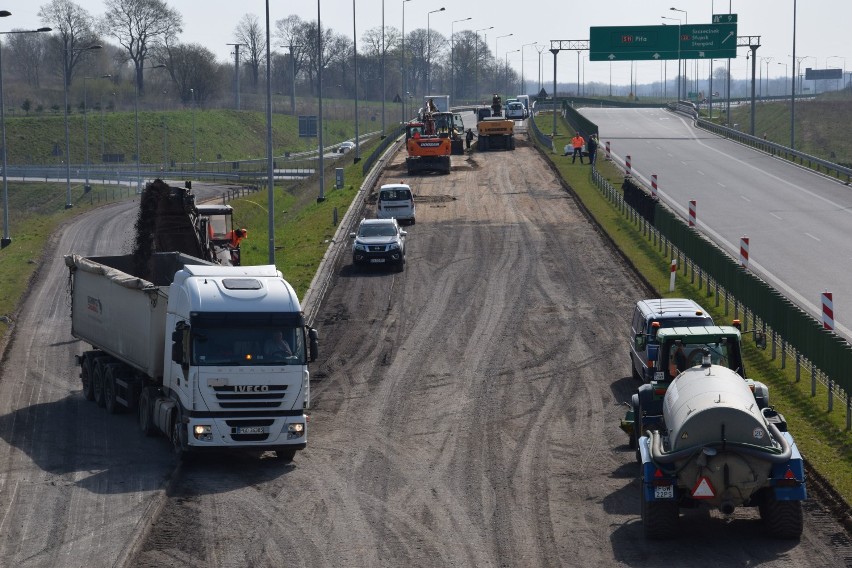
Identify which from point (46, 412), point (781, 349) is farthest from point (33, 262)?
point (781, 349)

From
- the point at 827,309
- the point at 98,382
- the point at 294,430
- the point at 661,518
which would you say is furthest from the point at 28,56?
Result: the point at 661,518

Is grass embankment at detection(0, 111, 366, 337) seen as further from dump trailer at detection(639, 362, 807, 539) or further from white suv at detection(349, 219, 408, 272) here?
dump trailer at detection(639, 362, 807, 539)

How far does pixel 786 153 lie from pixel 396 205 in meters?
32.4

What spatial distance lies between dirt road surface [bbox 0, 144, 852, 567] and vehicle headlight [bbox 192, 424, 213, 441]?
0.67 meters

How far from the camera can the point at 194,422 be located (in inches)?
809

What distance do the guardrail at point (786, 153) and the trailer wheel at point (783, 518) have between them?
47.4 metres

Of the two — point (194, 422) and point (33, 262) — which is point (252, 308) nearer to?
point (194, 422)

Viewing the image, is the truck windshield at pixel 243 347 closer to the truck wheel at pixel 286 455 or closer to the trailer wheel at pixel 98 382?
the truck wheel at pixel 286 455

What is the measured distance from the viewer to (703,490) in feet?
52.4

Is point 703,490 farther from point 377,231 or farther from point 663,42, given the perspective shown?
point 663,42

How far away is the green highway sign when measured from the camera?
308ft

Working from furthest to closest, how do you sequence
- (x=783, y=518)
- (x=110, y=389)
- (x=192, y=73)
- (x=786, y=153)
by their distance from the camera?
1. (x=192, y=73)
2. (x=786, y=153)
3. (x=110, y=389)
4. (x=783, y=518)

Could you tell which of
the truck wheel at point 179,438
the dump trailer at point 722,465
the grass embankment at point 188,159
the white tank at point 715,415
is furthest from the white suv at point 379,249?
the dump trailer at point 722,465

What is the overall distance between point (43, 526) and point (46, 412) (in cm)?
841
